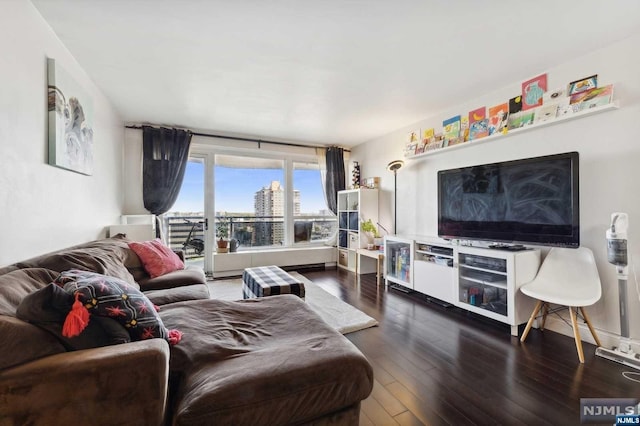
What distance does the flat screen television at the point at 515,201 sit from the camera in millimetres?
2182

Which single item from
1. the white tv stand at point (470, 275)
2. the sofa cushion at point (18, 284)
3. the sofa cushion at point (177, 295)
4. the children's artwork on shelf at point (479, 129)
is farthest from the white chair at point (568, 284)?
the sofa cushion at point (18, 284)

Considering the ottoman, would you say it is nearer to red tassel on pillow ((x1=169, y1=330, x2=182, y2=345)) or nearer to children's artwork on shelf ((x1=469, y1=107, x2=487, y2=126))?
red tassel on pillow ((x1=169, y1=330, x2=182, y2=345))

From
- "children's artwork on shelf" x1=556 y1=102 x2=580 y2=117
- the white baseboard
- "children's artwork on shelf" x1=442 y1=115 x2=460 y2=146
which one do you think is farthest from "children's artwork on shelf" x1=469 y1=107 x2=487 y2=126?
the white baseboard

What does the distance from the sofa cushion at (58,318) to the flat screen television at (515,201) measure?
118 inches

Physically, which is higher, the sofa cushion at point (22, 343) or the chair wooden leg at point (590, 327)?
the sofa cushion at point (22, 343)

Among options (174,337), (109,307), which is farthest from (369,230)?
(109,307)

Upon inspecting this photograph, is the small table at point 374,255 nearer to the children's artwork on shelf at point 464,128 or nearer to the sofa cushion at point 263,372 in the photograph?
the children's artwork on shelf at point 464,128

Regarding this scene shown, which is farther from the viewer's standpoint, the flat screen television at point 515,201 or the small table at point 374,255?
the small table at point 374,255

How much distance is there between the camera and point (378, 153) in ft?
15.3

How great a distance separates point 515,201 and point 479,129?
0.96 metres

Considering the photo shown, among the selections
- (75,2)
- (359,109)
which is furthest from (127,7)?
(359,109)

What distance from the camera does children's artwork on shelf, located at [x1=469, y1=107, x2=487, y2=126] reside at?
9.75 feet

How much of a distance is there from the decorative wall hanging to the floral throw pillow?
1249mm

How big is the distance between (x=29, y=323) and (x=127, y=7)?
1817 mm
